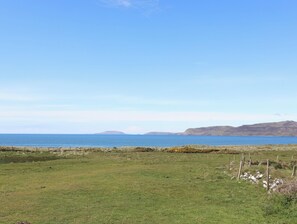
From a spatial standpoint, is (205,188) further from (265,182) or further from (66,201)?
(66,201)

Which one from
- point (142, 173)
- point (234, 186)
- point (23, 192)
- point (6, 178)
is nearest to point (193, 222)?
point (234, 186)

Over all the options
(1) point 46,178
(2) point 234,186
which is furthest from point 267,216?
(1) point 46,178

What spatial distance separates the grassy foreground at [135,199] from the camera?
2361 centimetres

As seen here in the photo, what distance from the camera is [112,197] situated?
29547 mm

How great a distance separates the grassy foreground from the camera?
930 inches

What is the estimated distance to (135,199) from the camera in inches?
1136

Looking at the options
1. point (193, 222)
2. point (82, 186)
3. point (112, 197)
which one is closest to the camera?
point (193, 222)

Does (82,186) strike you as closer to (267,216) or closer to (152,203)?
(152,203)

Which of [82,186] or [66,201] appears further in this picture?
[82,186]

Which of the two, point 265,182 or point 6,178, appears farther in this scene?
point 6,178

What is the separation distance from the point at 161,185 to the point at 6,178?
17531 millimetres

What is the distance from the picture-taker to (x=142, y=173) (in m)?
42.7

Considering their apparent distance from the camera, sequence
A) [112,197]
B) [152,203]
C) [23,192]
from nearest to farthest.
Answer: [152,203], [112,197], [23,192]

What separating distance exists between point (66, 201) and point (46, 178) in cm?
1317
